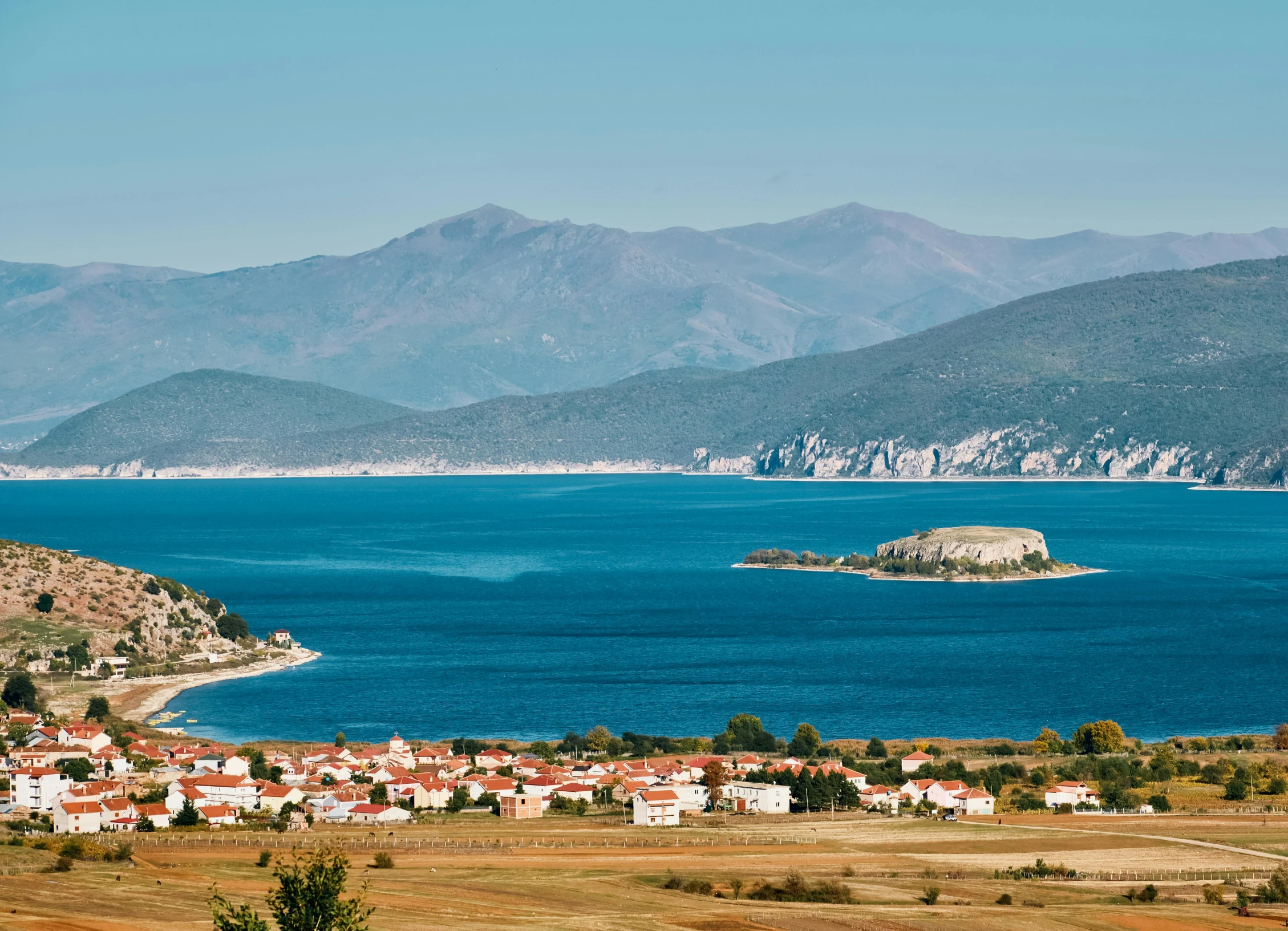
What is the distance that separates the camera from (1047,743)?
77875 millimetres

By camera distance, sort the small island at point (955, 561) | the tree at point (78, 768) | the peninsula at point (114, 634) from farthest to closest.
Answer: the small island at point (955, 561) → the peninsula at point (114, 634) → the tree at point (78, 768)

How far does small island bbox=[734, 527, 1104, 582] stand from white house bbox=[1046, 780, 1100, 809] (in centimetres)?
9875

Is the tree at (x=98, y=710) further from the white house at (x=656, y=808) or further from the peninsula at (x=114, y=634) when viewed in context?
the white house at (x=656, y=808)

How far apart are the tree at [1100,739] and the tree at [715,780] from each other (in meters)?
17.7

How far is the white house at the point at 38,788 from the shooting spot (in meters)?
63.9

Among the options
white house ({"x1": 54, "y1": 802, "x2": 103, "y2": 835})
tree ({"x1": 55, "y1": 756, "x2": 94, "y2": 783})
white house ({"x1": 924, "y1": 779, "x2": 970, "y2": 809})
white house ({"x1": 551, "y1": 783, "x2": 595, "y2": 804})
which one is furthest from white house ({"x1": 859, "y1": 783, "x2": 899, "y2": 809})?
tree ({"x1": 55, "y1": 756, "x2": 94, "y2": 783})

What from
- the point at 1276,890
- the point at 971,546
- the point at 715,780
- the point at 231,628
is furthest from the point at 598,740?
the point at 971,546

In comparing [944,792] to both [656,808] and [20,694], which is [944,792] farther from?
[20,694]

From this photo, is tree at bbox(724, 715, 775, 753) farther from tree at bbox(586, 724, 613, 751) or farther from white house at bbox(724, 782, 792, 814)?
white house at bbox(724, 782, 792, 814)

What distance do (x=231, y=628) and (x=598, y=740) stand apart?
4090cm

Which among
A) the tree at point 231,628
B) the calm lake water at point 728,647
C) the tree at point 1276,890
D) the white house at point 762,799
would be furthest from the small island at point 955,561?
the tree at point 1276,890

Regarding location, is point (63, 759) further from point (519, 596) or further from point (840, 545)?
point (840, 545)

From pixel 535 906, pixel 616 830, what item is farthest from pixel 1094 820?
pixel 535 906

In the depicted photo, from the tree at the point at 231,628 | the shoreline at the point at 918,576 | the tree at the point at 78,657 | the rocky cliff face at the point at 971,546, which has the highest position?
the rocky cliff face at the point at 971,546
